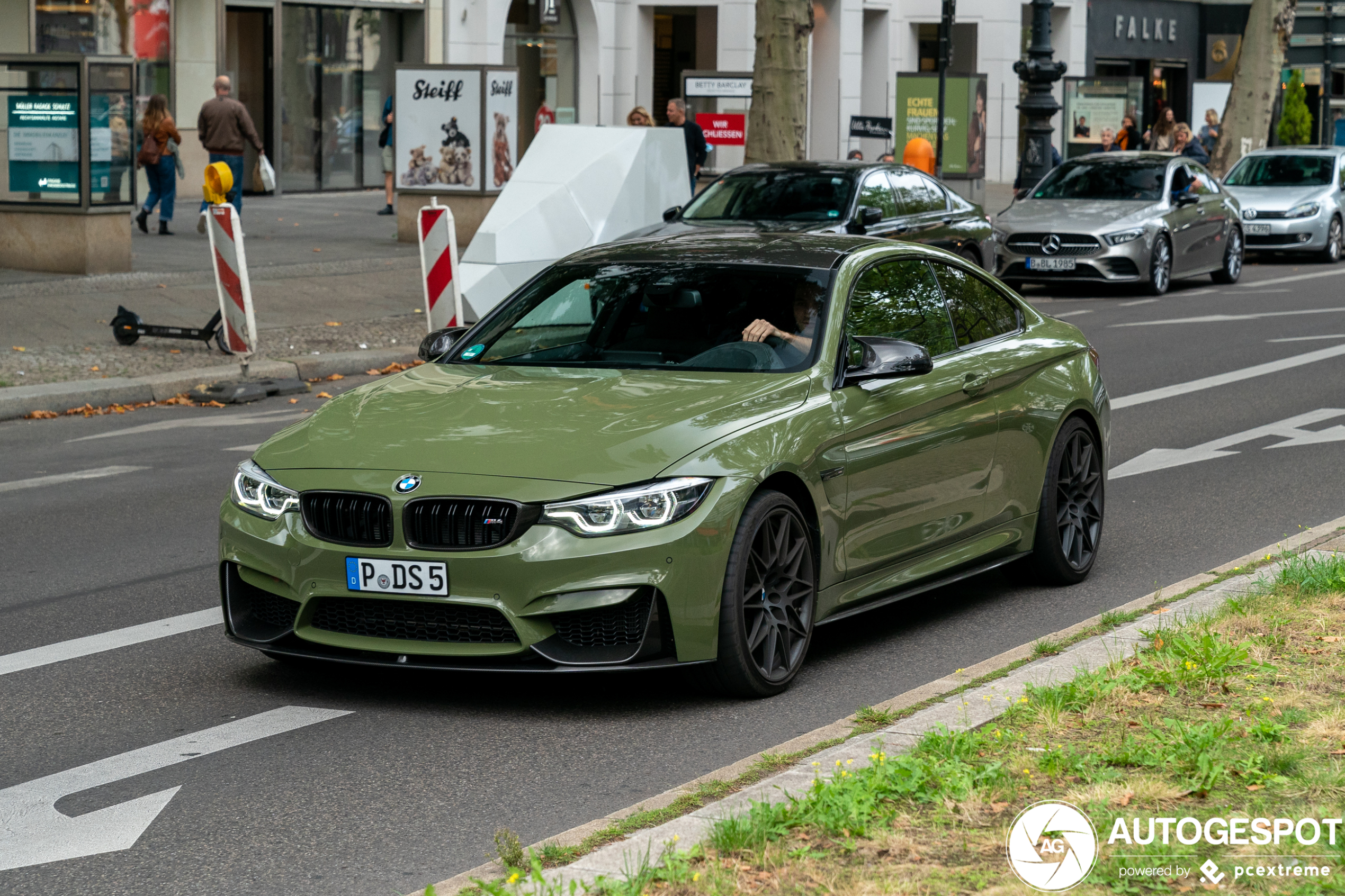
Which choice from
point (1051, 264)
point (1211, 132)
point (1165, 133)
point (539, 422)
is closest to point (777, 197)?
point (1051, 264)

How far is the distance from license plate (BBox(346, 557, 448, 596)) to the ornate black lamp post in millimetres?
24472

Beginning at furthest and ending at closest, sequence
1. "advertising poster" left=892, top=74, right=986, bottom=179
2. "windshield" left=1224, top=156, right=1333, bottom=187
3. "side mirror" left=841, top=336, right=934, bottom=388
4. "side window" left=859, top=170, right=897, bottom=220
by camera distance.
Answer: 1. "advertising poster" left=892, top=74, right=986, bottom=179
2. "windshield" left=1224, top=156, right=1333, bottom=187
3. "side window" left=859, top=170, right=897, bottom=220
4. "side mirror" left=841, top=336, right=934, bottom=388

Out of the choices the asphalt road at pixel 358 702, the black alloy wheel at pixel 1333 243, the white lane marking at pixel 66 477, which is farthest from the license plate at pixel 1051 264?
the white lane marking at pixel 66 477

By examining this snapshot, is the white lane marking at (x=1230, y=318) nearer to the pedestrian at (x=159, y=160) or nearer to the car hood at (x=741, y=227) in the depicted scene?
the car hood at (x=741, y=227)

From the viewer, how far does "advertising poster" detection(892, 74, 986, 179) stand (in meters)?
32.3

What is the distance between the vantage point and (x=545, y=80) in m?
39.2

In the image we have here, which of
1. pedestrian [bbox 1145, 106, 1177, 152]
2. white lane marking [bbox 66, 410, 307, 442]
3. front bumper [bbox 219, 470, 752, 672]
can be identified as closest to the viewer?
front bumper [bbox 219, 470, 752, 672]

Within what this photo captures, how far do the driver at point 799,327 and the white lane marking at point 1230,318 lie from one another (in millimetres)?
12471

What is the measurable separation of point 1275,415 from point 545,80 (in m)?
28.0

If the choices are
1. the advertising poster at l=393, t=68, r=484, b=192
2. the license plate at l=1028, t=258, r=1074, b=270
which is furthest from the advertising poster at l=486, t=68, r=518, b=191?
the license plate at l=1028, t=258, r=1074, b=270

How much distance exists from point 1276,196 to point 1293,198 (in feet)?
0.86

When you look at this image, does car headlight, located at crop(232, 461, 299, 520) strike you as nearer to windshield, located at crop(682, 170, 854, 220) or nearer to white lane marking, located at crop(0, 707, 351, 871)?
white lane marking, located at crop(0, 707, 351, 871)

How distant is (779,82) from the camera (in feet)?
75.7

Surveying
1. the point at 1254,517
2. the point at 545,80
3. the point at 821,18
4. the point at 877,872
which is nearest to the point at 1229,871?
the point at 877,872
